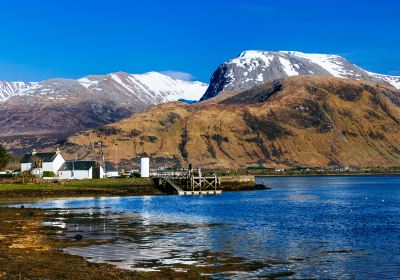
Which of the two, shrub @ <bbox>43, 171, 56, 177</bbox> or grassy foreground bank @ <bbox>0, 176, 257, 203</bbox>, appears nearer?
grassy foreground bank @ <bbox>0, 176, 257, 203</bbox>

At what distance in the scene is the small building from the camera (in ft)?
491

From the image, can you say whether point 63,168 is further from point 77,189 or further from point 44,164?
point 77,189

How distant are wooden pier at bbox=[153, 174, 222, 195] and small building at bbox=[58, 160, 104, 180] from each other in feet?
59.8

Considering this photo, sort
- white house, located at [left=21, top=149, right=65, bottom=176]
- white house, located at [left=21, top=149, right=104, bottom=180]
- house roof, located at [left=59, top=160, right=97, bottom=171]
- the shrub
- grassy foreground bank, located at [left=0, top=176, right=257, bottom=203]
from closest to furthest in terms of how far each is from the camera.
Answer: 1. grassy foreground bank, located at [left=0, top=176, right=257, bottom=203]
2. the shrub
3. white house, located at [left=21, top=149, right=104, bottom=180]
4. house roof, located at [left=59, top=160, right=97, bottom=171]
5. white house, located at [left=21, top=149, right=65, bottom=176]

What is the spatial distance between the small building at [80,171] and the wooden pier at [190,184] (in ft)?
59.8

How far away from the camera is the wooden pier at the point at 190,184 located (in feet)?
436

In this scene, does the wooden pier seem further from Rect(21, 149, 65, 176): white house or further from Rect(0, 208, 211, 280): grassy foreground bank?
Rect(0, 208, 211, 280): grassy foreground bank

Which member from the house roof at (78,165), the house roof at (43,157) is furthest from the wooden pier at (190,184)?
the house roof at (43,157)

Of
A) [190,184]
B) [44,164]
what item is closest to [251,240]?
[190,184]

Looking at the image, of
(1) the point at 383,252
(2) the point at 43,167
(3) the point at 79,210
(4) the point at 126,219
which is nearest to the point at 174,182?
(2) the point at 43,167

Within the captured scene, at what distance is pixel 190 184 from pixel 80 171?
29163 mm

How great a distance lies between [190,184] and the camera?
140 metres

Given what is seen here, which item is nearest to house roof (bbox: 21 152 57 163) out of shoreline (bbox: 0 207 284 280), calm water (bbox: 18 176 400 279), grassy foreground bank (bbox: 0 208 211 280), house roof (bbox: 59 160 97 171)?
house roof (bbox: 59 160 97 171)

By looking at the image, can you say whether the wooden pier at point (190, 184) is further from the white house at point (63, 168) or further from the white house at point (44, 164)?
the white house at point (44, 164)
